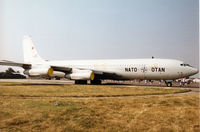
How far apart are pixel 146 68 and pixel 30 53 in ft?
79.4

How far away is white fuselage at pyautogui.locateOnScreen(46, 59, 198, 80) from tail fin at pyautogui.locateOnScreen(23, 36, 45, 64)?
12979 millimetres

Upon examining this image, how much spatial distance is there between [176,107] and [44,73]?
845 inches

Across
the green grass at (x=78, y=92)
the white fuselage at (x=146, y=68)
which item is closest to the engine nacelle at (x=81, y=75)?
the white fuselage at (x=146, y=68)

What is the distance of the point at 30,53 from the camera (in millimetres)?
42188

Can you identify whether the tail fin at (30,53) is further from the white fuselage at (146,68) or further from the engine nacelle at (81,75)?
the white fuselage at (146,68)

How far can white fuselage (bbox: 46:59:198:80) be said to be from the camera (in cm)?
2864

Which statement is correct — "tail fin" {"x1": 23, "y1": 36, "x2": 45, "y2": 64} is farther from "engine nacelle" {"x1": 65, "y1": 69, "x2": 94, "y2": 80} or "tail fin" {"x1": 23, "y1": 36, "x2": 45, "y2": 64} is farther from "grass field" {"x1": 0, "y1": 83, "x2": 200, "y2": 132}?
"grass field" {"x1": 0, "y1": 83, "x2": 200, "y2": 132}

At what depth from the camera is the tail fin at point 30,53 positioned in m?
41.9

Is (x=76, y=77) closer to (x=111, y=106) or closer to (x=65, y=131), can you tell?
A: (x=111, y=106)

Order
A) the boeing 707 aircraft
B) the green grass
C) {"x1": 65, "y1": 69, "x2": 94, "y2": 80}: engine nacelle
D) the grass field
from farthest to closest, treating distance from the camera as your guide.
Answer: {"x1": 65, "y1": 69, "x2": 94, "y2": 80}: engine nacelle → the boeing 707 aircraft → the green grass → the grass field

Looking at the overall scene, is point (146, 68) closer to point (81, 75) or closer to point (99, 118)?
point (81, 75)

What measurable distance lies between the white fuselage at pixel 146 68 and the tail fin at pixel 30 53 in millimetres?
12979

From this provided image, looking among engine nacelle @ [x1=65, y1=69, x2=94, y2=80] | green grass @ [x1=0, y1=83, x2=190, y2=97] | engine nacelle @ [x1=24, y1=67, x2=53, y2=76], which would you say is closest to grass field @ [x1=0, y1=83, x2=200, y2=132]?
green grass @ [x1=0, y1=83, x2=190, y2=97]

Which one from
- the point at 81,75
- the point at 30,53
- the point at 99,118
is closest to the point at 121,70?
the point at 81,75
